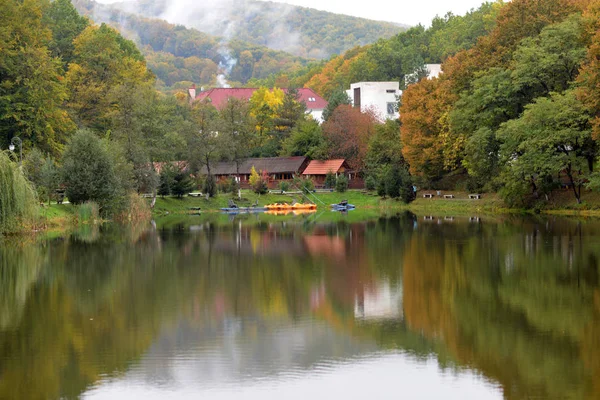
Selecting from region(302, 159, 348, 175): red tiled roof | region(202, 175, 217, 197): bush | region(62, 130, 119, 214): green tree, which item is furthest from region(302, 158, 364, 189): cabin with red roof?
region(62, 130, 119, 214): green tree

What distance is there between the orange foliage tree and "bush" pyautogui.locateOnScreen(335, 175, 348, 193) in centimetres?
422

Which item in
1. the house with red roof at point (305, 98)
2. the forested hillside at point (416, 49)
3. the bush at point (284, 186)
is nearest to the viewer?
the bush at point (284, 186)

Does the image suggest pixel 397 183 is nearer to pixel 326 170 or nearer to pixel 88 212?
pixel 326 170

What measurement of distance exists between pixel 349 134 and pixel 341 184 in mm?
8302

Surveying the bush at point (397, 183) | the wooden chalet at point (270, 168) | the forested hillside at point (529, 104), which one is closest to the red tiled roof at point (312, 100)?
the wooden chalet at point (270, 168)

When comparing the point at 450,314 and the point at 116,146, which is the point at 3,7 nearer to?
the point at 116,146

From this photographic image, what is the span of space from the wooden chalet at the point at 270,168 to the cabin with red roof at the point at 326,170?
1.12 m

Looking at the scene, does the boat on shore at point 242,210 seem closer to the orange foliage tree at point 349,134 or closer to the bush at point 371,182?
the bush at point 371,182

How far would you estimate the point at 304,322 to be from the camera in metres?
15.6

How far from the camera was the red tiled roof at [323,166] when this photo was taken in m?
81.3

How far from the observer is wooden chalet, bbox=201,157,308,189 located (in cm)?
8262

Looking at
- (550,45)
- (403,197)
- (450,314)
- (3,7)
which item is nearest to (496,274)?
(450,314)

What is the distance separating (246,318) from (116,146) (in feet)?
126

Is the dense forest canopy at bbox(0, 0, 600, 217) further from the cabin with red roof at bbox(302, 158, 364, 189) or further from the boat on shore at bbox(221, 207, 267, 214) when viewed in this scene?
the boat on shore at bbox(221, 207, 267, 214)
